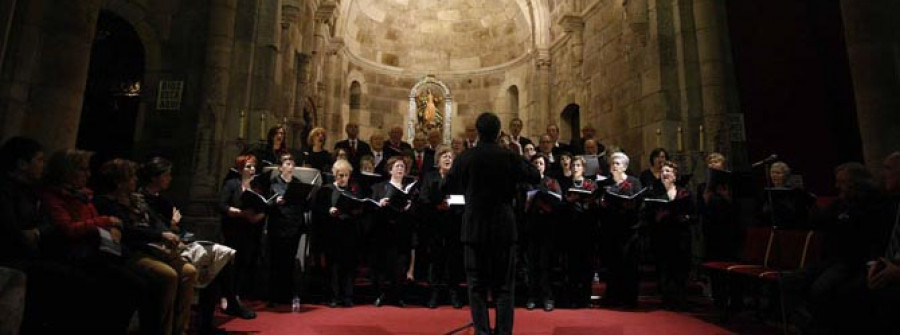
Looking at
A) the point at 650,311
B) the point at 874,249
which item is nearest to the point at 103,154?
the point at 650,311

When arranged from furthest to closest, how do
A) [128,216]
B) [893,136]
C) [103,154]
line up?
1. [103,154]
2. [893,136]
3. [128,216]

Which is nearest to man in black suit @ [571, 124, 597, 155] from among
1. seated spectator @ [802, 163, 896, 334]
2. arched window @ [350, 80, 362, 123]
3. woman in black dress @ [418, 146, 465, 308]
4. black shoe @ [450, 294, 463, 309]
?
woman in black dress @ [418, 146, 465, 308]

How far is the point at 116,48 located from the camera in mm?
7840

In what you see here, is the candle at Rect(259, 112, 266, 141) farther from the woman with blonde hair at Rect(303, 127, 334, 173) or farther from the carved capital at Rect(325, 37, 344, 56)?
the carved capital at Rect(325, 37, 344, 56)

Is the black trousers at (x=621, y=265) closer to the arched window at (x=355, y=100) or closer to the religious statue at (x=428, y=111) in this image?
the religious statue at (x=428, y=111)

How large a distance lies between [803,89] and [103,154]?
10.6m

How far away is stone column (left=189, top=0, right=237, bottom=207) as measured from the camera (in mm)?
6945

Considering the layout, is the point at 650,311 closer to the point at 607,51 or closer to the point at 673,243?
the point at 673,243

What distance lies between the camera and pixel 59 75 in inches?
197

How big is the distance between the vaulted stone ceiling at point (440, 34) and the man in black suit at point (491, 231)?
507 inches

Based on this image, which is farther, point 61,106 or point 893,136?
point 893,136

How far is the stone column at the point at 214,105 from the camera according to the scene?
6945mm

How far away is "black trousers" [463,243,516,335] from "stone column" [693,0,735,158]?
5.36 metres

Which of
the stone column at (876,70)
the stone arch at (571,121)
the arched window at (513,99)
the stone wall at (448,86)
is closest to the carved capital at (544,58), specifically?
the stone wall at (448,86)
